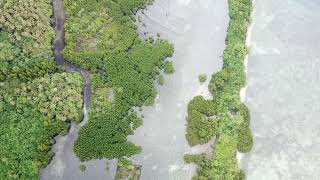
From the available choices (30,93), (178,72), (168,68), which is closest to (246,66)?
(178,72)

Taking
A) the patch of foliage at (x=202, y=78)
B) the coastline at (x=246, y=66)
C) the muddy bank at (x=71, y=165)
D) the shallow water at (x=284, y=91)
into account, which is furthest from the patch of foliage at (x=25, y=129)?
the shallow water at (x=284, y=91)

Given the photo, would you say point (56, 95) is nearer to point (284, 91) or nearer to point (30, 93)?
point (30, 93)

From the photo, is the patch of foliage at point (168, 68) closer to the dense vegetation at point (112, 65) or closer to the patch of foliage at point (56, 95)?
the dense vegetation at point (112, 65)

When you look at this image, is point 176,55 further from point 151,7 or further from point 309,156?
point 309,156

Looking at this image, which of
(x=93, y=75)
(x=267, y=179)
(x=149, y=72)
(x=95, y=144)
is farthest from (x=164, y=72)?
(x=267, y=179)

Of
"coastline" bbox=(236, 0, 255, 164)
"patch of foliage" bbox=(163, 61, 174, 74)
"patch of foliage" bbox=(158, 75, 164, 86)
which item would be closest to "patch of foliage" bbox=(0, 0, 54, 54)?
"patch of foliage" bbox=(158, 75, 164, 86)
